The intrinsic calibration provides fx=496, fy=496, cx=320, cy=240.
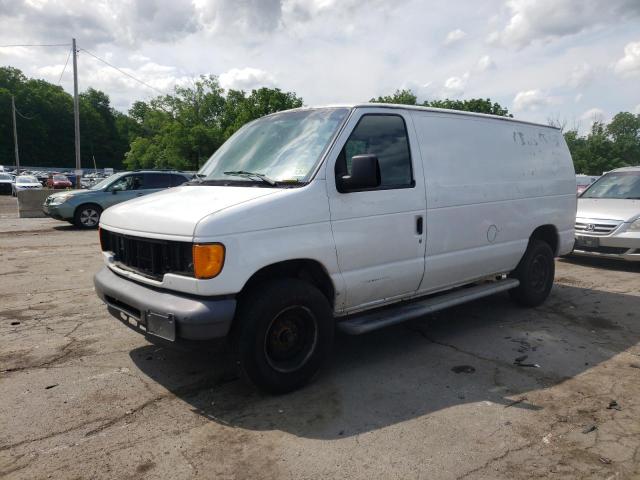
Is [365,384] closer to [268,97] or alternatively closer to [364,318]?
[364,318]

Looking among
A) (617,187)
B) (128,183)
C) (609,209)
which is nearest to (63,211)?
(128,183)

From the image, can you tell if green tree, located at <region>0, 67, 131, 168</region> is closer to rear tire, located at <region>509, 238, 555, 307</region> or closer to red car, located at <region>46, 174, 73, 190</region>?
red car, located at <region>46, 174, 73, 190</region>

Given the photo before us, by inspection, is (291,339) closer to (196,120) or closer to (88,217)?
(88,217)

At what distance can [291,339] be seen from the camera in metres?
3.77

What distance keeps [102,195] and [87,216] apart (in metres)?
0.74

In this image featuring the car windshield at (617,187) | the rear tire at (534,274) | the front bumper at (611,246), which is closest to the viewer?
the rear tire at (534,274)

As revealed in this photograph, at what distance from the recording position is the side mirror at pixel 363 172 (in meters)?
3.72

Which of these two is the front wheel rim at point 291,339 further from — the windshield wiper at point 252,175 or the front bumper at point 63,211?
the front bumper at point 63,211

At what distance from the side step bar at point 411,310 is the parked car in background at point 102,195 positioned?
35.7 ft

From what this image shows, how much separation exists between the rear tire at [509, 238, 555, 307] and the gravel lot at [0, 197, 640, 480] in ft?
1.20

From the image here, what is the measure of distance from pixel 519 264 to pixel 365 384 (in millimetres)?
2900

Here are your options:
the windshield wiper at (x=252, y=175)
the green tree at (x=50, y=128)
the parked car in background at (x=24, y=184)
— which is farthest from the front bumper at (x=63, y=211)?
the green tree at (x=50, y=128)

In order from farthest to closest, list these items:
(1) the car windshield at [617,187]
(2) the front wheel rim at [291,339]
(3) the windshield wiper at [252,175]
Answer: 1. (1) the car windshield at [617,187]
2. (3) the windshield wiper at [252,175]
3. (2) the front wheel rim at [291,339]

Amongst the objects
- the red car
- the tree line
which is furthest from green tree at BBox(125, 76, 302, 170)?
the red car
